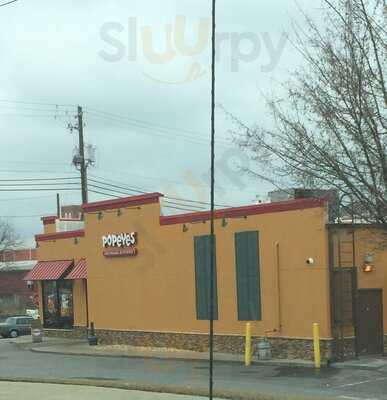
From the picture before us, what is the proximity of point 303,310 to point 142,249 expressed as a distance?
7712 mm

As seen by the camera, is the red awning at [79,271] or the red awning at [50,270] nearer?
the red awning at [79,271]

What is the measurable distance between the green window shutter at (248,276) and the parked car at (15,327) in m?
24.7

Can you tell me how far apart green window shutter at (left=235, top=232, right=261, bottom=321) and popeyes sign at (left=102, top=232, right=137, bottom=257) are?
5.34 meters

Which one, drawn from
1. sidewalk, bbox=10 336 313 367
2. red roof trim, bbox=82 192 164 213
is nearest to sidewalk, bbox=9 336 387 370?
sidewalk, bbox=10 336 313 367

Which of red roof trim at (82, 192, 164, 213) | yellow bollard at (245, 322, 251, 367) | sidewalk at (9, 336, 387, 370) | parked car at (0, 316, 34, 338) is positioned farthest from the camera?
parked car at (0, 316, 34, 338)

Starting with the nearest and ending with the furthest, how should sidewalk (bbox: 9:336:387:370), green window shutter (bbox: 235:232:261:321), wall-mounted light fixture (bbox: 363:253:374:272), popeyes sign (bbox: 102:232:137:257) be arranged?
1. sidewalk (bbox: 9:336:387:370)
2. wall-mounted light fixture (bbox: 363:253:374:272)
3. green window shutter (bbox: 235:232:261:321)
4. popeyes sign (bbox: 102:232:137:257)

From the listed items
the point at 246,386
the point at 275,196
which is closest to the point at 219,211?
the point at 275,196

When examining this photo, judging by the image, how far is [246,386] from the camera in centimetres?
1591

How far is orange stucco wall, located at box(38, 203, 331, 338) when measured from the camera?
21.4 m

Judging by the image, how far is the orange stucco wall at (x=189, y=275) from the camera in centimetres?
2136

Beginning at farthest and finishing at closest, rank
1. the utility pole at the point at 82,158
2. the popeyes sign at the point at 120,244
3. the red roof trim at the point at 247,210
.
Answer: the utility pole at the point at 82,158 → the popeyes sign at the point at 120,244 → the red roof trim at the point at 247,210

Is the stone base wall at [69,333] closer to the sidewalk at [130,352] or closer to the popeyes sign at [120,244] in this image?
the sidewalk at [130,352]

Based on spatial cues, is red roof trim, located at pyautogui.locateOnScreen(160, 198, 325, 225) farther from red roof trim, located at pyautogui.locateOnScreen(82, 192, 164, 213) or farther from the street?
the street

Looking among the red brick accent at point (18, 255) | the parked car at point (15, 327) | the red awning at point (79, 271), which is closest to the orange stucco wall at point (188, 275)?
the red awning at point (79, 271)
